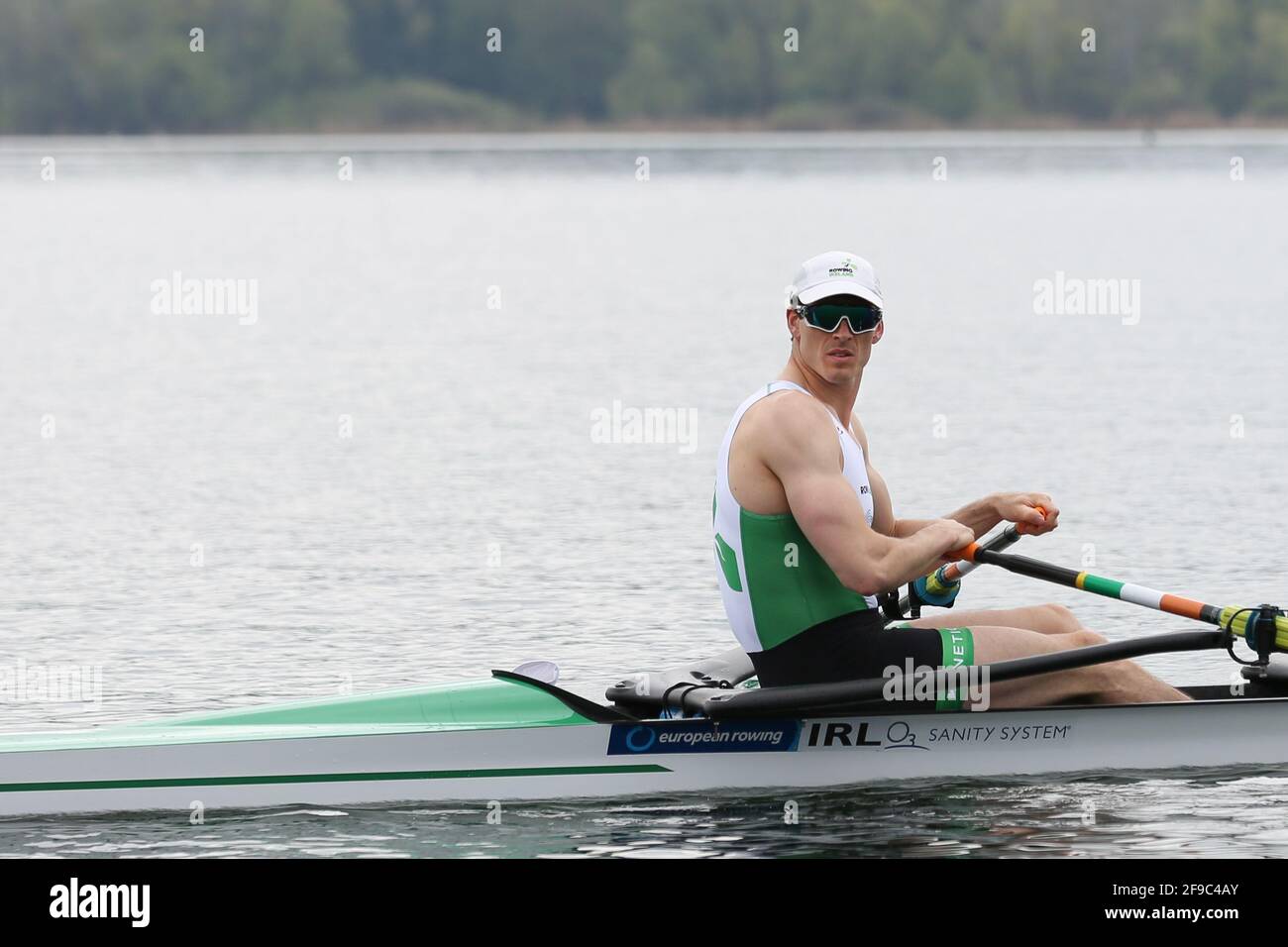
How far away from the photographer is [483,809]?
8.78 meters

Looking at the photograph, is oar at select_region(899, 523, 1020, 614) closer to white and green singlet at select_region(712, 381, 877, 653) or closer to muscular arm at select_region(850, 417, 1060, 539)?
muscular arm at select_region(850, 417, 1060, 539)

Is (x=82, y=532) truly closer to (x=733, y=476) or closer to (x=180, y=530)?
(x=180, y=530)

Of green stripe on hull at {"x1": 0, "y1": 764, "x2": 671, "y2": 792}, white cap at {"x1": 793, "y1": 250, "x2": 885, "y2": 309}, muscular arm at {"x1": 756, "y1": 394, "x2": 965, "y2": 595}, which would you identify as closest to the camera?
muscular arm at {"x1": 756, "y1": 394, "x2": 965, "y2": 595}

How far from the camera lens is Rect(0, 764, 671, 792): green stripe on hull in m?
8.60

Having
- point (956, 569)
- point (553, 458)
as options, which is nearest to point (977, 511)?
point (956, 569)

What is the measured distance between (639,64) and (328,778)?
101 m

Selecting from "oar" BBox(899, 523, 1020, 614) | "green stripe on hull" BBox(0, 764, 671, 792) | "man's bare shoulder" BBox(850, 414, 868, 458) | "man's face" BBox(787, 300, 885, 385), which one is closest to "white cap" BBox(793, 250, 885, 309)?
"man's face" BBox(787, 300, 885, 385)

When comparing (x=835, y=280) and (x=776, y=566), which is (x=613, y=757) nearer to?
(x=776, y=566)

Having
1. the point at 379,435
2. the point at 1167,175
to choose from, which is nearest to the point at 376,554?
the point at 379,435

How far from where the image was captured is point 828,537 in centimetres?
818

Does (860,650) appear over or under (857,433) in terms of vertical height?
under

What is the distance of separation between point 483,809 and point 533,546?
6.99 m

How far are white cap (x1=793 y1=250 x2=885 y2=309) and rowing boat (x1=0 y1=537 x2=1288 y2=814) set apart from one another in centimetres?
123

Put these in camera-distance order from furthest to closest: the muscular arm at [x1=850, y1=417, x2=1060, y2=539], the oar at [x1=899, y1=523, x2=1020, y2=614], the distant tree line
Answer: the distant tree line, the oar at [x1=899, y1=523, x2=1020, y2=614], the muscular arm at [x1=850, y1=417, x2=1060, y2=539]
